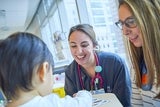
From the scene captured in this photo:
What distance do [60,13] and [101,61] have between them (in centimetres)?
196

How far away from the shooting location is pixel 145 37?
106cm

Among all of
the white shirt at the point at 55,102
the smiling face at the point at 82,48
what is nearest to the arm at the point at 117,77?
the smiling face at the point at 82,48

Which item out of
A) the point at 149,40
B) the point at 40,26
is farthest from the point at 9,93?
the point at 40,26

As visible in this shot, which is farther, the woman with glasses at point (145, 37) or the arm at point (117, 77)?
the arm at point (117, 77)

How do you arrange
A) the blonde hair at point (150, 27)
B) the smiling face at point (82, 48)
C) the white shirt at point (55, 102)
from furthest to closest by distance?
the smiling face at point (82, 48) < the blonde hair at point (150, 27) < the white shirt at point (55, 102)

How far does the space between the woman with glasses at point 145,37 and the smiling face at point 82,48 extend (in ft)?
1.57

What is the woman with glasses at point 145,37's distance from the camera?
1049mm

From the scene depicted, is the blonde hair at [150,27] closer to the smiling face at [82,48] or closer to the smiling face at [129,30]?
the smiling face at [129,30]

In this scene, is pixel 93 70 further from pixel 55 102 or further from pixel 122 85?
pixel 55 102

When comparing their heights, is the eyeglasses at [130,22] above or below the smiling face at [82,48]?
above

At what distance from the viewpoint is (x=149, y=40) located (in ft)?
3.49

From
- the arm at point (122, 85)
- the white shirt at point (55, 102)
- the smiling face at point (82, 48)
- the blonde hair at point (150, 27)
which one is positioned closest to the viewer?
the white shirt at point (55, 102)

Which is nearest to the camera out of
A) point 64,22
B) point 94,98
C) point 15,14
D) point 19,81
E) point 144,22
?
point 19,81

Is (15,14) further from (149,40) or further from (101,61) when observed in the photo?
(149,40)
